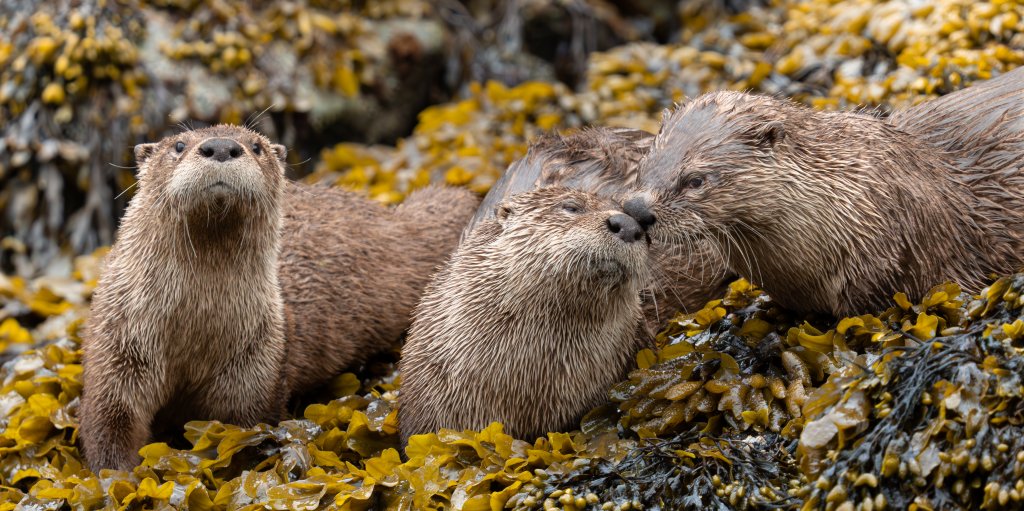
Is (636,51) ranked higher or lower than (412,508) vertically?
higher

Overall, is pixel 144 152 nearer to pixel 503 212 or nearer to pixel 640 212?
pixel 503 212

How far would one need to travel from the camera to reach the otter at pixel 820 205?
4023 millimetres

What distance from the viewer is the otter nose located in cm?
383

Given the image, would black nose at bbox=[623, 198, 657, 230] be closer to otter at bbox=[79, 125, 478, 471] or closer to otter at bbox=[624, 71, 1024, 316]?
otter at bbox=[624, 71, 1024, 316]

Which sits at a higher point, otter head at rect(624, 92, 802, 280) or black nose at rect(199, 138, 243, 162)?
black nose at rect(199, 138, 243, 162)

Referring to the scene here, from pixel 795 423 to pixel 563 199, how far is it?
1.08m

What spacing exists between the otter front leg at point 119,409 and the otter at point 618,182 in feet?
5.02

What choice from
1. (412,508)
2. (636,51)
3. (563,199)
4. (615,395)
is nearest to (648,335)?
(615,395)

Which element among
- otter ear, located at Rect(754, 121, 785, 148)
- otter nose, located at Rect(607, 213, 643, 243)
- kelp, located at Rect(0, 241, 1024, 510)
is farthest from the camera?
otter ear, located at Rect(754, 121, 785, 148)

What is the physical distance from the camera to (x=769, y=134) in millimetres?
4074

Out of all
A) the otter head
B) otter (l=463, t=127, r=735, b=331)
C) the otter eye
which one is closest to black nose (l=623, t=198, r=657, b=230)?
the otter head

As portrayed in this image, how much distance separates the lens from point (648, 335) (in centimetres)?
451

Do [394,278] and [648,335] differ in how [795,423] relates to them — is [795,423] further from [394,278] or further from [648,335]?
[394,278]

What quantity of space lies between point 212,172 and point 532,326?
1257mm
